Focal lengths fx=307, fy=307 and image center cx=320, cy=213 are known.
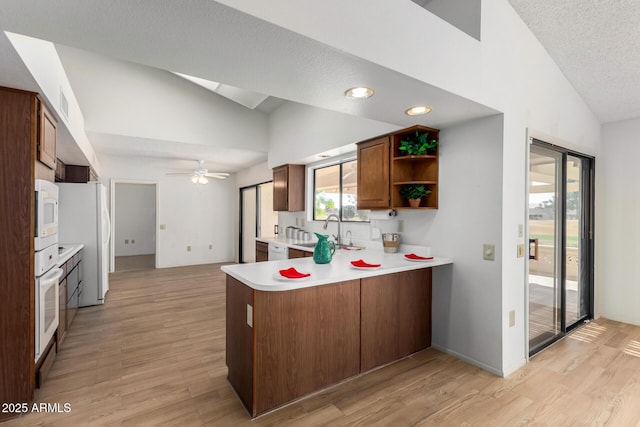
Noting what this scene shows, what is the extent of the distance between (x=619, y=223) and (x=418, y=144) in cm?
279

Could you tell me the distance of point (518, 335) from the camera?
2547 mm

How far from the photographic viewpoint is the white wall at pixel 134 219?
8.73 m

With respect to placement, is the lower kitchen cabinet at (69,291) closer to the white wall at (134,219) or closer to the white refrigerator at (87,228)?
the white refrigerator at (87,228)

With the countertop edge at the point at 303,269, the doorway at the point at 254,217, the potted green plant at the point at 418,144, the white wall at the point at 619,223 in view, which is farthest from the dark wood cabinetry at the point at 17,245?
the white wall at the point at 619,223

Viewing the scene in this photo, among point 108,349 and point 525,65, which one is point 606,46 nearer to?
point 525,65

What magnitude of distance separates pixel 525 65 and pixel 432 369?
8.83 ft

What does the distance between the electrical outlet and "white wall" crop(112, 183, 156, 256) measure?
28.2ft

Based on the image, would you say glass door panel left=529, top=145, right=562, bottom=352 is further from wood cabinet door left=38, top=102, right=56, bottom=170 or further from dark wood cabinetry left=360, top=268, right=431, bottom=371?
wood cabinet door left=38, top=102, right=56, bottom=170

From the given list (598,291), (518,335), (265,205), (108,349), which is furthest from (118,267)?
(598,291)

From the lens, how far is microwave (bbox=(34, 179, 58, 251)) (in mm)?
1995

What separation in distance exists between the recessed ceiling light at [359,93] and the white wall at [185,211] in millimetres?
5565

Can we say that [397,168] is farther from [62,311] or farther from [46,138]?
[62,311]

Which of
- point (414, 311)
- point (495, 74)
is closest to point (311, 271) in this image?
point (414, 311)

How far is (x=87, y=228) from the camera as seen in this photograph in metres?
4.03
